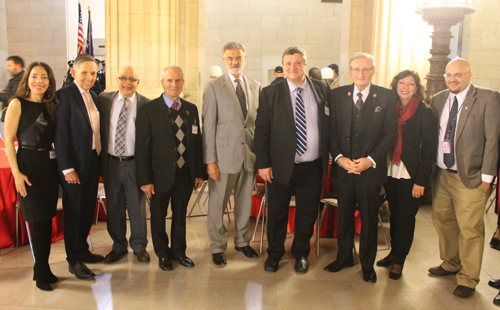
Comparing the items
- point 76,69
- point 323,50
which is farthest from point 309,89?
point 323,50

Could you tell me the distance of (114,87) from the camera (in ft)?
19.3

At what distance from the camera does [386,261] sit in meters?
3.91

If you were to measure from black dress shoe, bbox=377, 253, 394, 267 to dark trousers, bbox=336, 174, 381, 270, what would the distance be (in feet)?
1.15

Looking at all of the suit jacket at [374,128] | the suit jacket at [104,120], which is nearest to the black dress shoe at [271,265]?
the suit jacket at [374,128]

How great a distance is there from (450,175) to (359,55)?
1189 mm

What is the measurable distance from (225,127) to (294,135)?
598 millimetres

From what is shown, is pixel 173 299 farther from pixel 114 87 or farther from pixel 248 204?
pixel 114 87

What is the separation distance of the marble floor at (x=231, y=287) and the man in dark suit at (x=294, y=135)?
0.30 meters

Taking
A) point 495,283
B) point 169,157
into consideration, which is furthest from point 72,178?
point 495,283

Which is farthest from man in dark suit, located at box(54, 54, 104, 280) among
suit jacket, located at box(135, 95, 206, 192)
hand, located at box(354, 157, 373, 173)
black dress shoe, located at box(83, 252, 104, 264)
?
hand, located at box(354, 157, 373, 173)

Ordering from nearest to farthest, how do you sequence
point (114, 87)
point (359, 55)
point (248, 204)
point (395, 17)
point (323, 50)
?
point (359, 55) < point (248, 204) < point (114, 87) < point (395, 17) < point (323, 50)

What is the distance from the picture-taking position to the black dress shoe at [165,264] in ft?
12.2

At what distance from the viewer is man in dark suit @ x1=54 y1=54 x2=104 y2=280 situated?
3.27m

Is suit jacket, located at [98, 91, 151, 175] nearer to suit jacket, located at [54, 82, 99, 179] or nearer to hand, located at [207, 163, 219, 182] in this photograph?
→ suit jacket, located at [54, 82, 99, 179]
